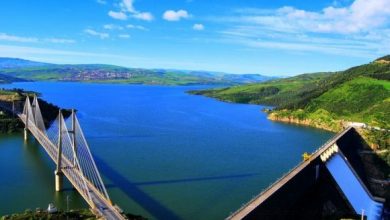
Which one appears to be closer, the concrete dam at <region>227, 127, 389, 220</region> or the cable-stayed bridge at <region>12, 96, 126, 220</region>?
the cable-stayed bridge at <region>12, 96, 126, 220</region>

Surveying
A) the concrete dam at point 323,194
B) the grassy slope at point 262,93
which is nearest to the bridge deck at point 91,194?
the concrete dam at point 323,194

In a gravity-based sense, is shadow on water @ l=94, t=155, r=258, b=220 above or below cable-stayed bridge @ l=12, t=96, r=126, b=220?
below

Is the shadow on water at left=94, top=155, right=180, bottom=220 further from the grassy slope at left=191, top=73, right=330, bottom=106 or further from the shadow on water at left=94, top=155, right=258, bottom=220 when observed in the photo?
the grassy slope at left=191, top=73, right=330, bottom=106

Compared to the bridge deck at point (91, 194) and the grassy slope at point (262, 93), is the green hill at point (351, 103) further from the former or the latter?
the bridge deck at point (91, 194)

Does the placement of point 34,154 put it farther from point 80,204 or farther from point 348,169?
point 348,169

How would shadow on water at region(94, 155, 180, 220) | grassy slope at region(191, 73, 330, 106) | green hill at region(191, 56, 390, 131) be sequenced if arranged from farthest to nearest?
grassy slope at region(191, 73, 330, 106) → green hill at region(191, 56, 390, 131) → shadow on water at region(94, 155, 180, 220)

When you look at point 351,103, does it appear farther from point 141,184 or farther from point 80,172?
point 80,172

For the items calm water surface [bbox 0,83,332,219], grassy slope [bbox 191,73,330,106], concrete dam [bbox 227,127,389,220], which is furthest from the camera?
grassy slope [bbox 191,73,330,106]

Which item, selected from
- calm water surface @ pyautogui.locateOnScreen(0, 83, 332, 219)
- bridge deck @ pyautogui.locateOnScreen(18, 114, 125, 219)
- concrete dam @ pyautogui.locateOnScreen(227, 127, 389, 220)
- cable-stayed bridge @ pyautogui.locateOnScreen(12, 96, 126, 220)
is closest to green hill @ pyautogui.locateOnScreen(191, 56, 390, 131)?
calm water surface @ pyautogui.locateOnScreen(0, 83, 332, 219)
